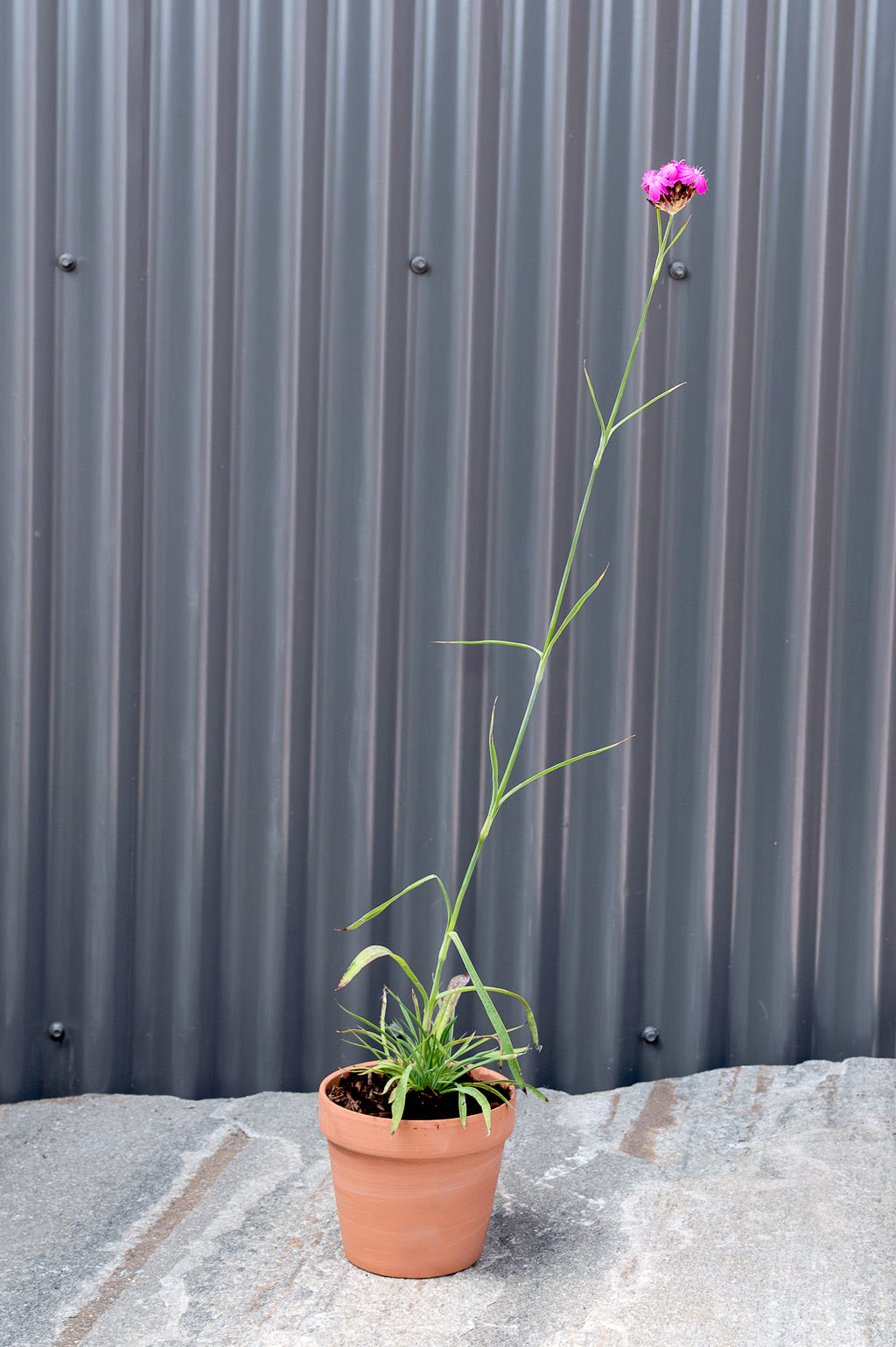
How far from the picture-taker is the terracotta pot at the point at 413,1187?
1522 millimetres

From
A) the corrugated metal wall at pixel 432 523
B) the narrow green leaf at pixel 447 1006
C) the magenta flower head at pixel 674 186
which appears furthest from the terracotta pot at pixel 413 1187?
the magenta flower head at pixel 674 186

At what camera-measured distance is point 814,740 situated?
7.11ft

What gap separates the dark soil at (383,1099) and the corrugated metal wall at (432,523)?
0.54m

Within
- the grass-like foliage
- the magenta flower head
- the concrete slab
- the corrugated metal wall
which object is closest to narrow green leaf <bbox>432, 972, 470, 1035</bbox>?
the grass-like foliage

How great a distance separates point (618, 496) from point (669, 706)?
428mm

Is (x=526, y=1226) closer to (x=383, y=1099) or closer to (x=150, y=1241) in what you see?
→ (x=383, y=1099)

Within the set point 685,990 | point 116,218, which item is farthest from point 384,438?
point 685,990

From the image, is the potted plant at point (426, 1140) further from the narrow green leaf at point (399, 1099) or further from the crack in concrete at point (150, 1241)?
the crack in concrete at point (150, 1241)

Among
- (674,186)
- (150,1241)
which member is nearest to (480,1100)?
(150,1241)

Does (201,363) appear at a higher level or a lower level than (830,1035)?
higher

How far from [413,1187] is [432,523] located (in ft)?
3.92

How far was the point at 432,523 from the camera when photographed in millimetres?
2160

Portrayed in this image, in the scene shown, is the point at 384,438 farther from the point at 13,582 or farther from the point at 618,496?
the point at 13,582

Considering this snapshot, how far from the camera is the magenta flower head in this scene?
1.48 metres
